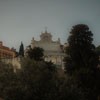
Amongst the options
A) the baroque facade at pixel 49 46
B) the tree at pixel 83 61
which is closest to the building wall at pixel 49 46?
the baroque facade at pixel 49 46

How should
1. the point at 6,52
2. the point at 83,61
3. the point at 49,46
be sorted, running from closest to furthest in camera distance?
the point at 83,61, the point at 49,46, the point at 6,52

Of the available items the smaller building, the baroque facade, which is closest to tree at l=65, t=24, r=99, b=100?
the baroque facade

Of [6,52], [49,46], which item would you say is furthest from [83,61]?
[6,52]

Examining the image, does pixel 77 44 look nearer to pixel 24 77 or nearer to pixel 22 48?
pixel 24 77

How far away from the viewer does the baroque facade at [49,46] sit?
7244 centimetres

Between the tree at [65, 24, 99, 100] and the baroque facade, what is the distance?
27.5 meters

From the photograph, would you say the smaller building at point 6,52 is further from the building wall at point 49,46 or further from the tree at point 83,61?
the tree at point 83,61

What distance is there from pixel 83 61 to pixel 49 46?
38.4 meters

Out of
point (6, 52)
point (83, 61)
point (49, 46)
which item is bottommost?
point (83, 61)

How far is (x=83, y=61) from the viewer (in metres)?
40.8

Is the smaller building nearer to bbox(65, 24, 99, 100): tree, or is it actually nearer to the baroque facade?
the baroque facade

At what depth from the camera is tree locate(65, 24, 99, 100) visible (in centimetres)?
3803

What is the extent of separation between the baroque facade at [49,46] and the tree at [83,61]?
90.1ft

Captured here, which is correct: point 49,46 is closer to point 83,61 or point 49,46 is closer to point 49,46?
point 49,46
